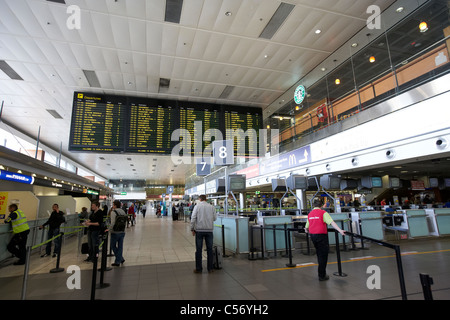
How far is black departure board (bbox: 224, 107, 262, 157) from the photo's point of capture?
8.78 meters

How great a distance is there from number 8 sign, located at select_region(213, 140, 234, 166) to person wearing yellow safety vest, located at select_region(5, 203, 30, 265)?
18.5ft

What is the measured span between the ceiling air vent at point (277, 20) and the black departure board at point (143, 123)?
354 cm

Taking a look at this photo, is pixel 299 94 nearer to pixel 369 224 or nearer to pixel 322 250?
pixel 369 224

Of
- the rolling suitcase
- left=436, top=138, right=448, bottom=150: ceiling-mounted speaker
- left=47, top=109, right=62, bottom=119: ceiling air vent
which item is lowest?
the rolling suitcase

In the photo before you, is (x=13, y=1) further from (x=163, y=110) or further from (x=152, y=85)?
(x=163, y=110)

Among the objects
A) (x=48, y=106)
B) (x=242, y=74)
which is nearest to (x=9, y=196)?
(x=48, y=106)

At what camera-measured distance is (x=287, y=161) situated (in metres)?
10.0

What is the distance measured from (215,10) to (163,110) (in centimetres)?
416

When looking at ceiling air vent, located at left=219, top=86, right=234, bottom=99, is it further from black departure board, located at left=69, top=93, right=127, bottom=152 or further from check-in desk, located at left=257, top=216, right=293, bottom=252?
check-in desk, located at left=257, top=216, right=293, bottom=252

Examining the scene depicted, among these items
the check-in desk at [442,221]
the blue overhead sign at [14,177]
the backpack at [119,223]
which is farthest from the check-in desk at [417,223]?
the blue overhead sign at [14,177]

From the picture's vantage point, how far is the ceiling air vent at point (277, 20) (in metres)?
5.55

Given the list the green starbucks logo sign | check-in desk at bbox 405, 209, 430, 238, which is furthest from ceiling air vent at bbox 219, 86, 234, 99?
check-in desk at bbox 405, 209, 430, 238

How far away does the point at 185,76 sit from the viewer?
26.5 feet

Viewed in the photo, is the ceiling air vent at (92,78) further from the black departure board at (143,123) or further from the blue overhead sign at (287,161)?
the blue overhead sign at (287,161)
